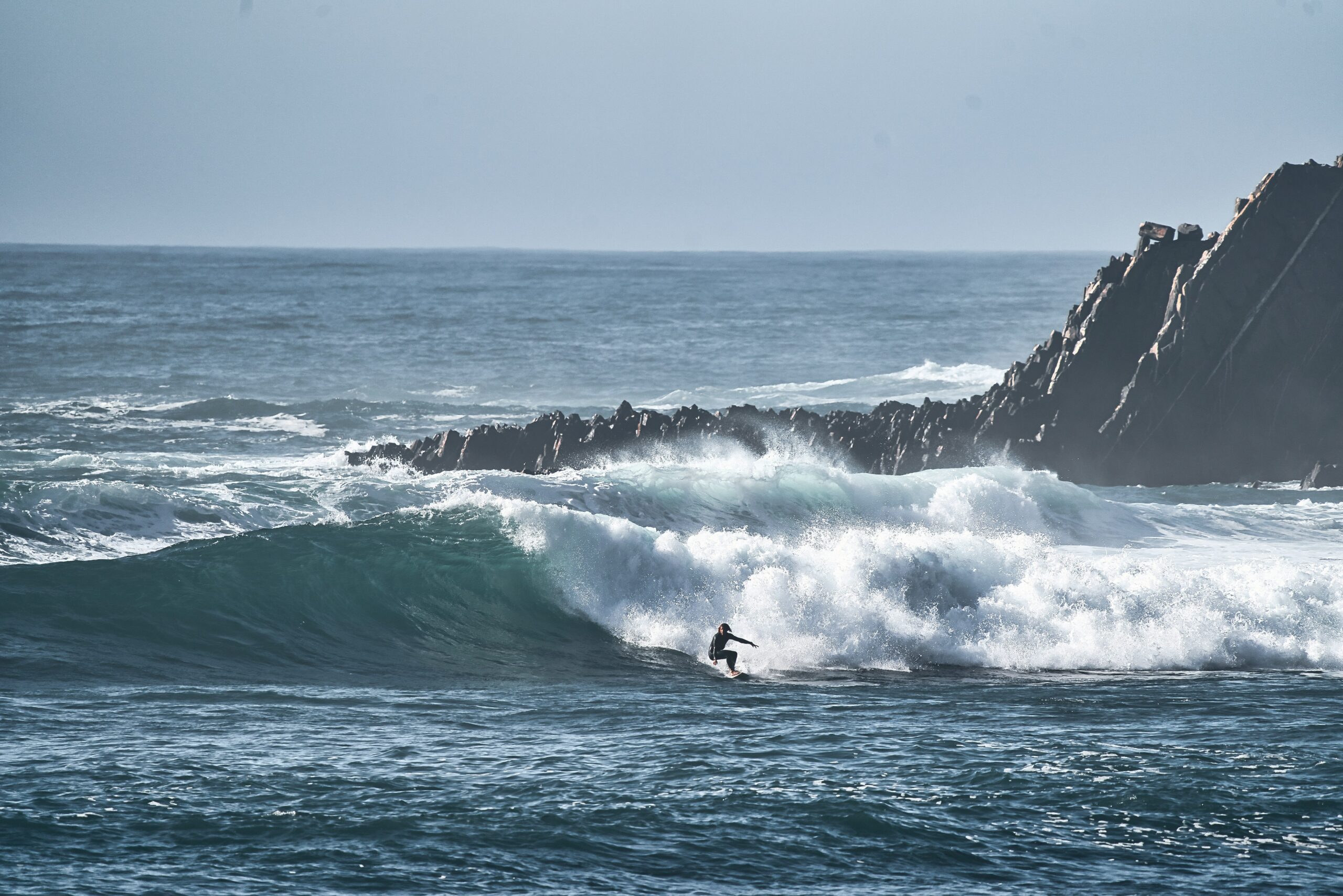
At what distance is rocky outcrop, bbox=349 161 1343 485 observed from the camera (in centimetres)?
3356

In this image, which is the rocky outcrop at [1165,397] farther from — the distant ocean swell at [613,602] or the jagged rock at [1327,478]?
the distant ocean swell at [613,602]

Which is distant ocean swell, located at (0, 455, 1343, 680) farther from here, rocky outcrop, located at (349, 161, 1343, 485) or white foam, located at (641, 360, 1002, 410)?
white foam, located at (641, 360, 1002, 410)

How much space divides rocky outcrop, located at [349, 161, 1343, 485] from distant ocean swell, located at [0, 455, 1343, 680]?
739 centimetres

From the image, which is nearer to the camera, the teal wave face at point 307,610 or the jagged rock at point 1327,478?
the teal wave face at point 307,610

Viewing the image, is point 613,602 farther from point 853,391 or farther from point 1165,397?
point 853,391

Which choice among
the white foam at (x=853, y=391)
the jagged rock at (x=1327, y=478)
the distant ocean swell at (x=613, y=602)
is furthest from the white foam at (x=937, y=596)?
the white foam at (x=853, y=391)

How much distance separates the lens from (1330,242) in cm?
3362

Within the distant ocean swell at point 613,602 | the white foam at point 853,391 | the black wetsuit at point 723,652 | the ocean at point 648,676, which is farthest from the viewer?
the white foam at point 853,391

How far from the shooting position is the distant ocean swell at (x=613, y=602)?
66.5 feet

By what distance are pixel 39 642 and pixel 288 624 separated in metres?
Result: 3.66

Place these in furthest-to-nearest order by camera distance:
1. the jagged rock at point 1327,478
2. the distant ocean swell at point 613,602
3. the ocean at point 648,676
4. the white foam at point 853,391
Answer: the white foam at point 853,391, the jagged rock at point 1327,478, the distant ocean swell at point 613,602, the ocean at point 648,676

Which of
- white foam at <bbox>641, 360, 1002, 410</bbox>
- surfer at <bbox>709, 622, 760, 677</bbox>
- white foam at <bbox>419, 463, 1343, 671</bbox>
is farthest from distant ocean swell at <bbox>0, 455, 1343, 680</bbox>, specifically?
white foam at <bbox>641, 360, 1002, 410</bbox>

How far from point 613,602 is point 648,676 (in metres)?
3.58

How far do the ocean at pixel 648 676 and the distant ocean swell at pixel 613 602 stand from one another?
0.23ft
